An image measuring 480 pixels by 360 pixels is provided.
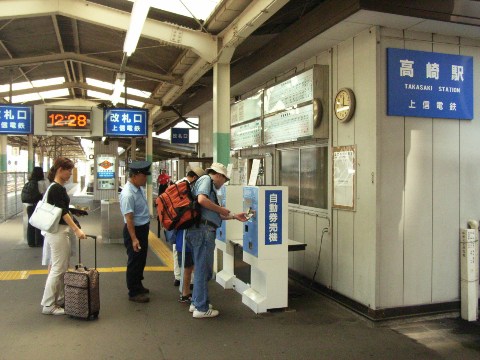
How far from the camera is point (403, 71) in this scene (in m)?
4.80

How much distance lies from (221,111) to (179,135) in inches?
255

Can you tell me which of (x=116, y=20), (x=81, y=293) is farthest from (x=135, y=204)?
(x=116, y=20)

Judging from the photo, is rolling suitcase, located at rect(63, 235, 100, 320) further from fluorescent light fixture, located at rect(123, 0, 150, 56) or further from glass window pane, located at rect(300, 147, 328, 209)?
glass window pane, located at rect(300, 147, 328, 209)

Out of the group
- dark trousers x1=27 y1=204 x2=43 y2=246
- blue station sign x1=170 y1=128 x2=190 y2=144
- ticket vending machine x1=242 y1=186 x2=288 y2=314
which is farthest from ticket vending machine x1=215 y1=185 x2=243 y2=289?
blue station sign x1=170 y1=128 x2=190 y2=144

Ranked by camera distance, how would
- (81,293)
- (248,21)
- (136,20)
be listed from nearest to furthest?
Answer: (81,293), (136,20), (248,21)

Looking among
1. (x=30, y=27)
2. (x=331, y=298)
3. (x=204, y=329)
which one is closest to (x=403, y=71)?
(x=331, y=298)

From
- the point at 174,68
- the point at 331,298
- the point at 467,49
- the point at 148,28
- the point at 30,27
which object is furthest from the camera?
the point at 174,68

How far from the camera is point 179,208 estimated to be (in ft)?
15.6

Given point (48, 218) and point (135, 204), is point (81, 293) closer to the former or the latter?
point (48, 218)

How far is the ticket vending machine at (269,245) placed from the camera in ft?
16.2

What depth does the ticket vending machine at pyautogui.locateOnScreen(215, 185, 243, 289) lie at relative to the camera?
19.9ft

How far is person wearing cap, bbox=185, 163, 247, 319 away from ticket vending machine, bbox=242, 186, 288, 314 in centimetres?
25

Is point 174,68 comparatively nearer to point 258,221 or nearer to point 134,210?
point 134,210

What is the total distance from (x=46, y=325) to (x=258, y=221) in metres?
2.45
